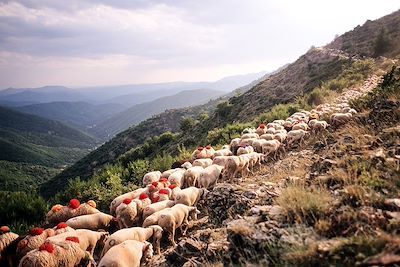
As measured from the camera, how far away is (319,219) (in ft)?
16.1

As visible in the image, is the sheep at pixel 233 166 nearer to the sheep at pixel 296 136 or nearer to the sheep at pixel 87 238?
the sheep at pixel 296 136

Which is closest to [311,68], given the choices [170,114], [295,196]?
[295,196]

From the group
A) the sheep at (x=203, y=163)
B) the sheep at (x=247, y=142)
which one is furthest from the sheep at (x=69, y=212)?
the sheep at (x=247, y=142)

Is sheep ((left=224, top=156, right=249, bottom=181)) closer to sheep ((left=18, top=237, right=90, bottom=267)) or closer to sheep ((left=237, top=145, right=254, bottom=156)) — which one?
sheep ((left=237, top=145, right=254, bottom=156))

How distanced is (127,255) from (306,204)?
3236 mm

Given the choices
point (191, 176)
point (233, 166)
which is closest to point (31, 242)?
point (191, 176)

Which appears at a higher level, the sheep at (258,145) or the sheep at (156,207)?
the sheep at (258,145)

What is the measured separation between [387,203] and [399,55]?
112ft

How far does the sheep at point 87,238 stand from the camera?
292 inches

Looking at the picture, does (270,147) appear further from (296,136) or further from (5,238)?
(5,238)

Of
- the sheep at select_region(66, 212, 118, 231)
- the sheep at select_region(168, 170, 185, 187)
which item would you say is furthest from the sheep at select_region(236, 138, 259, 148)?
the sheep at select_region(66, 212, 118, 231)

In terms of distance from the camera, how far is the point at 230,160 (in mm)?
11375

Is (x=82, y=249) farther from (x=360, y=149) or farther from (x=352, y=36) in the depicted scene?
(x=352, y=36)

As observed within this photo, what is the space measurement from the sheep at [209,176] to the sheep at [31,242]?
14.9ft
